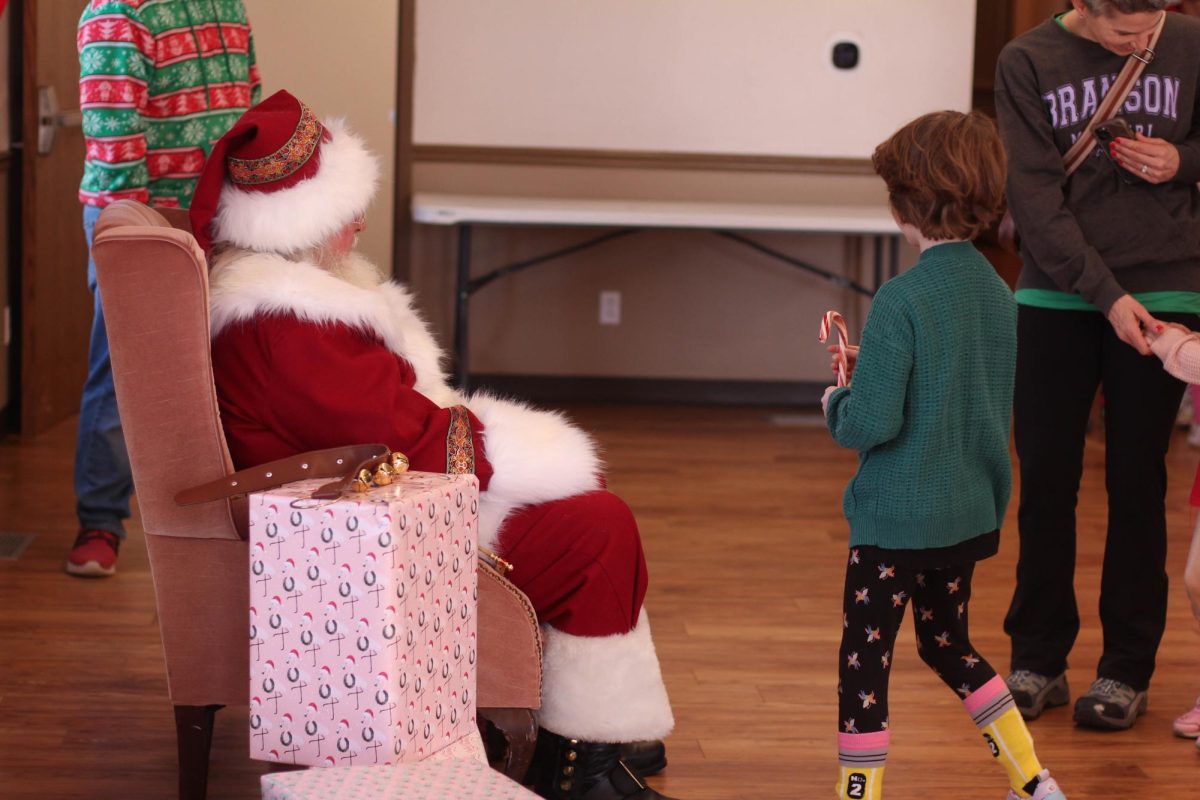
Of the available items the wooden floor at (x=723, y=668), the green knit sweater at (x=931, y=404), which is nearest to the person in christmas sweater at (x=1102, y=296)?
the wooden floor at (x=723, y=668)

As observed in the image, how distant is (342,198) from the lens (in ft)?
6.78

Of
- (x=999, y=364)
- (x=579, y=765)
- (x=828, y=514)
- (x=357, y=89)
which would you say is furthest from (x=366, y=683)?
(x=357, y=89)

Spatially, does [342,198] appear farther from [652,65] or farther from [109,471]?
[652,65]

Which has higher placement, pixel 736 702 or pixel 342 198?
pixel 342 198

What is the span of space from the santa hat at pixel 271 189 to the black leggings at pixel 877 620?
0.86 meters

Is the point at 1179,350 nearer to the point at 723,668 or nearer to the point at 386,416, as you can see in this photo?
the point at 723,668

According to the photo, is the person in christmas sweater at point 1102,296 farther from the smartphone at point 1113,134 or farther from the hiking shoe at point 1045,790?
the hiking shoe at point 1045,790

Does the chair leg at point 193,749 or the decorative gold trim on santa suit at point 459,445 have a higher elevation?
the decorative gold trim on santa suit at point 459,445

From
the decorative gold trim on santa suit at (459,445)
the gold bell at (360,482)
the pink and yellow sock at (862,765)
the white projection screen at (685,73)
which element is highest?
the white projection screen at (685,73)

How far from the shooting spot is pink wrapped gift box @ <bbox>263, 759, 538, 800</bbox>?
5.28ft

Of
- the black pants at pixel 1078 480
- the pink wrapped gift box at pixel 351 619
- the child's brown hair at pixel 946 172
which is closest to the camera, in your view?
the pink wrapped gift box at pixel 351 619

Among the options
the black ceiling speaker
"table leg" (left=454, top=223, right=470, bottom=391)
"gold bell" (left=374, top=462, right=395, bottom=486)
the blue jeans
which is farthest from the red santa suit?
the black ceiling speaker

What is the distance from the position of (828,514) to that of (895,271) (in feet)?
5.45

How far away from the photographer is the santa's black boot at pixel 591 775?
216cm
